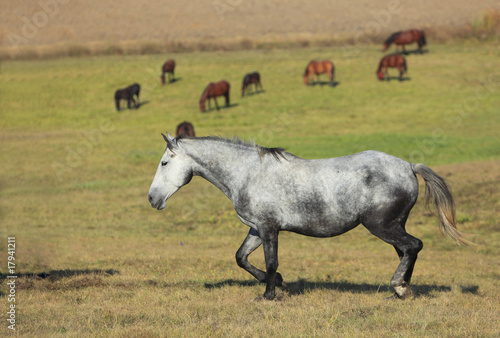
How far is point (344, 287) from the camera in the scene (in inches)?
380

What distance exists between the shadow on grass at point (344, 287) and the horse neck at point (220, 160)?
1.98 meters

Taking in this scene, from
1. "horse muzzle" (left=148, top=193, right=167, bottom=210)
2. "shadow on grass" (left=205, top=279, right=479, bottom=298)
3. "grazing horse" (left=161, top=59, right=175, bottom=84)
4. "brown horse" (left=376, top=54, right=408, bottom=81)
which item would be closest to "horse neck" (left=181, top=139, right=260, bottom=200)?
"horse muzzle" (left=148, top=193, right=167, bottom=210)

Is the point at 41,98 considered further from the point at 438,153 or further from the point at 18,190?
the point at 438,153

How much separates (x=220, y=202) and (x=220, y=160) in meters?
12.3

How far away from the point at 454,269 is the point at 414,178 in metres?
5.11

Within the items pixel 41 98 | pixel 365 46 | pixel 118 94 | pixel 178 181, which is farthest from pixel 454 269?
pixel 365 46

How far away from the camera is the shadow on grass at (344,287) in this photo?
30.1 feet

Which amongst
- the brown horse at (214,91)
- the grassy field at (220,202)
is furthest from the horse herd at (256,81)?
the grassy field at (220,202)

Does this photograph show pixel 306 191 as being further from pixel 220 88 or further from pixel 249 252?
pixel 220 88

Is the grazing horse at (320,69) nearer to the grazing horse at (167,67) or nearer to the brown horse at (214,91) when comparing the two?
the brown horse at (214,91)

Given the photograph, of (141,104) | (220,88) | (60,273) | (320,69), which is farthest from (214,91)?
(60,273)

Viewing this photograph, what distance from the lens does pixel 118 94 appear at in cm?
4181

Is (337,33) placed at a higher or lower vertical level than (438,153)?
higher

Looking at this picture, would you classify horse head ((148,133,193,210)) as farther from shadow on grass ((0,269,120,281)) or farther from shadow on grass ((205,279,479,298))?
shadow on grass ((0,269,120,281))
